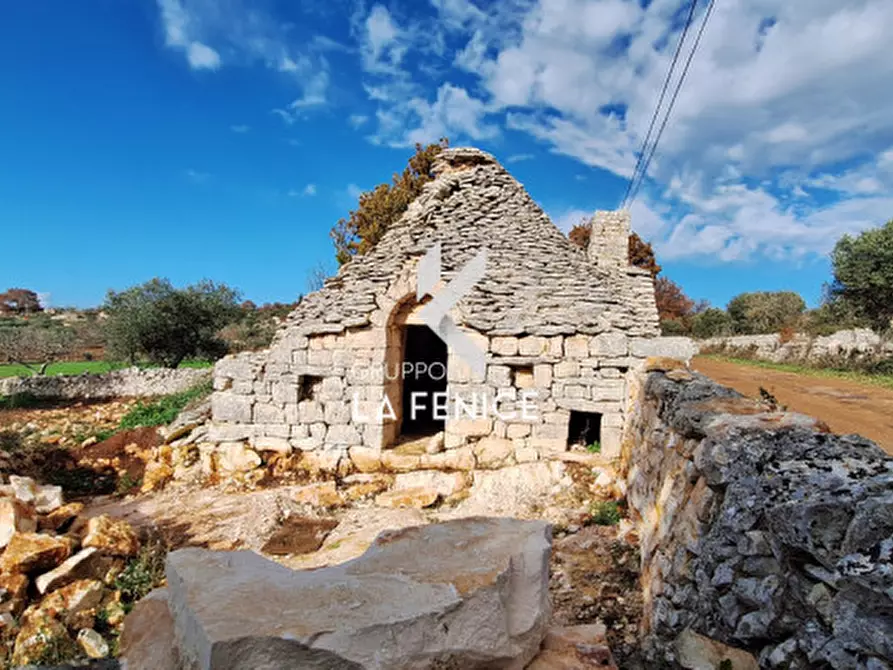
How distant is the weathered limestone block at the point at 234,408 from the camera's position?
873 cm

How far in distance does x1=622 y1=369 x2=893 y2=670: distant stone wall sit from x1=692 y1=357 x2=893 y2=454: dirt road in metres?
4.71

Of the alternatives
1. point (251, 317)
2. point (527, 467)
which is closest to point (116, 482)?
point (527, 467)

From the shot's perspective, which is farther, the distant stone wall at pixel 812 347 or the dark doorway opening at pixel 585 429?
the distant stone wall at pixel 812 347

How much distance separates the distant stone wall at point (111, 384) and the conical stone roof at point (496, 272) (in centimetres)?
963

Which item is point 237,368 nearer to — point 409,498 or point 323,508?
point 323,508

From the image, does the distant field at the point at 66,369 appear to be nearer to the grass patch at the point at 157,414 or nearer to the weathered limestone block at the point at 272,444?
the grass patch at the point at 157,414

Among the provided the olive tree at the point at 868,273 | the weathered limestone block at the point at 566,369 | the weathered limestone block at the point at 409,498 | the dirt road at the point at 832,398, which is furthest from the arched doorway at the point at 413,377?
the olive tree at the point at 868,273

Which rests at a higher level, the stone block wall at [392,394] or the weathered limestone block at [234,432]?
the stone block wall at [392,394]

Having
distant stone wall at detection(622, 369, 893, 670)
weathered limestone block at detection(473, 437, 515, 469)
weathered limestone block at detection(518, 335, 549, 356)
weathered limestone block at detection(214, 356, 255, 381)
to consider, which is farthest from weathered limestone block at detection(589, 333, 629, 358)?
weathered limestone block at detection(214, 356, 255, 381)

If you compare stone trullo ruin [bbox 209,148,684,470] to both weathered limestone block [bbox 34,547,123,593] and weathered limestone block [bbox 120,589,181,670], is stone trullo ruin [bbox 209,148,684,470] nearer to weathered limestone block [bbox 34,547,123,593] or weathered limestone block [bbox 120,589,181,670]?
weathered limestone block [bbox 34,547,123,593]

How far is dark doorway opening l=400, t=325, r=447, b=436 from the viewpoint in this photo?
35.5ft

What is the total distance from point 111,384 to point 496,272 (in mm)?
15417

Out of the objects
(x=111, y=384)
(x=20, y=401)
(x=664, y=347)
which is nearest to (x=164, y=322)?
(x=111, y=384)

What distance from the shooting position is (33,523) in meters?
5.15
